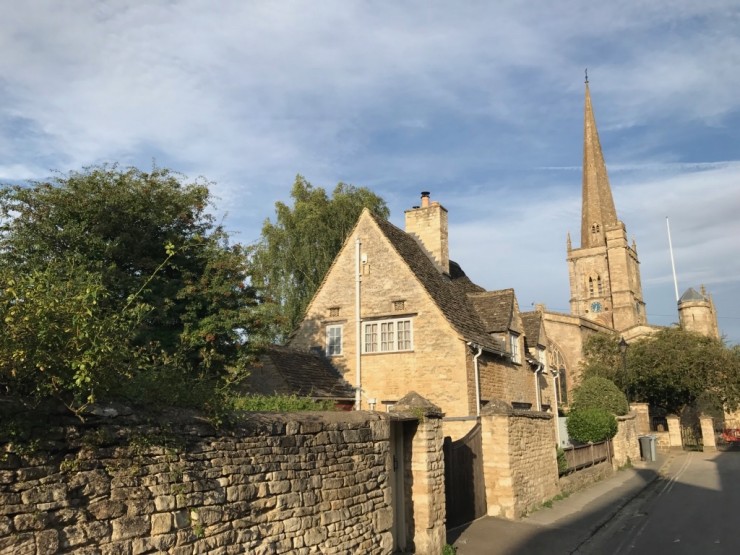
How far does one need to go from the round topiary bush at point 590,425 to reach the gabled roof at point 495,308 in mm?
4729

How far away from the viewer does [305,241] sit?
32.9 metres

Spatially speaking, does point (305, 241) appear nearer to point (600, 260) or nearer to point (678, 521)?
point (678, 521)

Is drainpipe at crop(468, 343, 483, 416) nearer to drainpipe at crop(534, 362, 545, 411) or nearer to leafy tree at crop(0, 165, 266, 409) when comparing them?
drainpipe at crop(534, 362, 545, 411)

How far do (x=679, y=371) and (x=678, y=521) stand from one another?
1066 inches

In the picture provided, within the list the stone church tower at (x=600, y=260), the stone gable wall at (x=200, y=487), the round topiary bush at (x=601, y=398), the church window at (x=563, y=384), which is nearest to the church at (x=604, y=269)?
the stone church tower at (x=600, y=260)

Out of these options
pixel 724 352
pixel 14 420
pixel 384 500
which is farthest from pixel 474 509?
pixel 724 352

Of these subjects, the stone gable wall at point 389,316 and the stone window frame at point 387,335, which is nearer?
the stone gable wall at point 389,316

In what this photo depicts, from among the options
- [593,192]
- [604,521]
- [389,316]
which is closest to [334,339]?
[389,316]

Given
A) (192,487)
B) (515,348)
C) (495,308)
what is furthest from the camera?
(495,308)

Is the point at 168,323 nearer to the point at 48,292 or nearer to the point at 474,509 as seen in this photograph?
the point at 474,509

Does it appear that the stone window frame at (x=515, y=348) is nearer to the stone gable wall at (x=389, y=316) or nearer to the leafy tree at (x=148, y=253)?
the stone gable wall at (x=389, y=316)

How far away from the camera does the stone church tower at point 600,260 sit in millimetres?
77750

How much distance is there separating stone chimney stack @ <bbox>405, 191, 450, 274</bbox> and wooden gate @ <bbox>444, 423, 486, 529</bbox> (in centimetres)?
1142

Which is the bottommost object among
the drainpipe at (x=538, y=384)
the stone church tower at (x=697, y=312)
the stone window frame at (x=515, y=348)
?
the drainpipe at (x=538, y=384)
